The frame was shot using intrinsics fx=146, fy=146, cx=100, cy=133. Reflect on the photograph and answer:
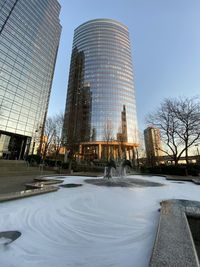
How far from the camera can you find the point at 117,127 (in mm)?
72438

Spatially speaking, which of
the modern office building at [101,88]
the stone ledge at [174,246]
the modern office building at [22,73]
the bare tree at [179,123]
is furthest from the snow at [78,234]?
the modern office building at [101,88]

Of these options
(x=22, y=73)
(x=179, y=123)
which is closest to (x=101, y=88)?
(x=22, y=73)

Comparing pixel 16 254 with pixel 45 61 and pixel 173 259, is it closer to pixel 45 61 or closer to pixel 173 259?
pixel 173 259

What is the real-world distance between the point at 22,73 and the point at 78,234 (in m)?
→ 56.2

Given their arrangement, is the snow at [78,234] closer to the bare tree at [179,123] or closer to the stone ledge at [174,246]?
the stone ledge at [174,246]

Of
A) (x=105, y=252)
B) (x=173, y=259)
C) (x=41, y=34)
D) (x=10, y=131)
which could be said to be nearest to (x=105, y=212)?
(x=105, y=252)

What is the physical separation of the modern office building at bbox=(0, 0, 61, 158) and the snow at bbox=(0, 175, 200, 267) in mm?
36947

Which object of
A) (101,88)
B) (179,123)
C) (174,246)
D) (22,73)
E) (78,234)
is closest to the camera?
(174,246)

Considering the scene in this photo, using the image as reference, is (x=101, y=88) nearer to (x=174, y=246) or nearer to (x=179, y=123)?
(x=179, y=123)

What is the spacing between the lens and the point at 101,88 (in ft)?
260

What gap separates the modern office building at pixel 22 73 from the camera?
4291cm

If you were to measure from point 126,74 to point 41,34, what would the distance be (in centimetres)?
4858

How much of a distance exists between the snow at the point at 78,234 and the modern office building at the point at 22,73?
3695 centimetres

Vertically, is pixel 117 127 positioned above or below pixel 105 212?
above
